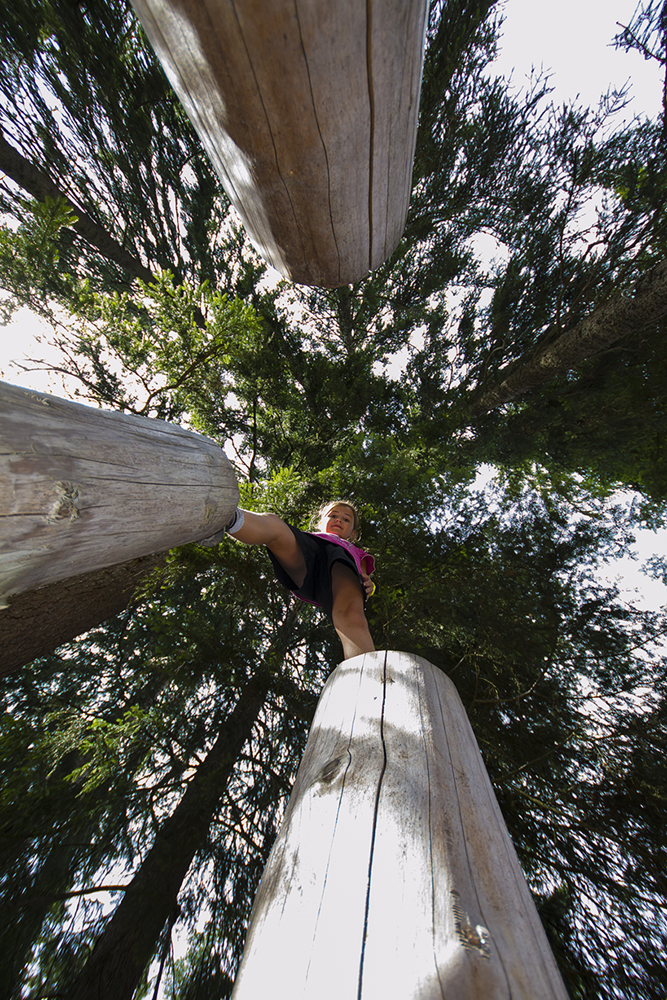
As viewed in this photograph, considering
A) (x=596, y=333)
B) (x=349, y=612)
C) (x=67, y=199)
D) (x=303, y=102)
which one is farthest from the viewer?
(x=596, y=333)

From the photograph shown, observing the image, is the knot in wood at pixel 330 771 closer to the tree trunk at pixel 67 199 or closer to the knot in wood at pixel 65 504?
the knot in wood at pixel 65 504

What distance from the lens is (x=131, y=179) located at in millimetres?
4816

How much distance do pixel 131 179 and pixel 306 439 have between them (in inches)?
149

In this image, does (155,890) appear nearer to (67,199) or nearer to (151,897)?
(151,897)

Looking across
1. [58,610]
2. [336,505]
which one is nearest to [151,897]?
[58,610]

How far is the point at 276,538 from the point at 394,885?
1909mm

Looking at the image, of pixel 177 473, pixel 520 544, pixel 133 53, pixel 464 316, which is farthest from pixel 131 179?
pixel 520 544

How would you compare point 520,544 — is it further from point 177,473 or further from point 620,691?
point 177,473

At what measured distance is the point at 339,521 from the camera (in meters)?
3.50

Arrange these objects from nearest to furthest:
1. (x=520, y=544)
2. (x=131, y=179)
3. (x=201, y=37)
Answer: (x=201, y=37) → (x=131, y=179) → (x=520, y=544)

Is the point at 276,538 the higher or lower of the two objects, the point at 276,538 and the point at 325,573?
the higher

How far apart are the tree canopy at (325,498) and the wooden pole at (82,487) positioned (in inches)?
79.9

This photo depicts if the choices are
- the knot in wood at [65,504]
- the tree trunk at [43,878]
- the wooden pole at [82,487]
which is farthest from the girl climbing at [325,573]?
the tree trunk at [43,878]

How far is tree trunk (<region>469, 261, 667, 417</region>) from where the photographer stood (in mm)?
3773
